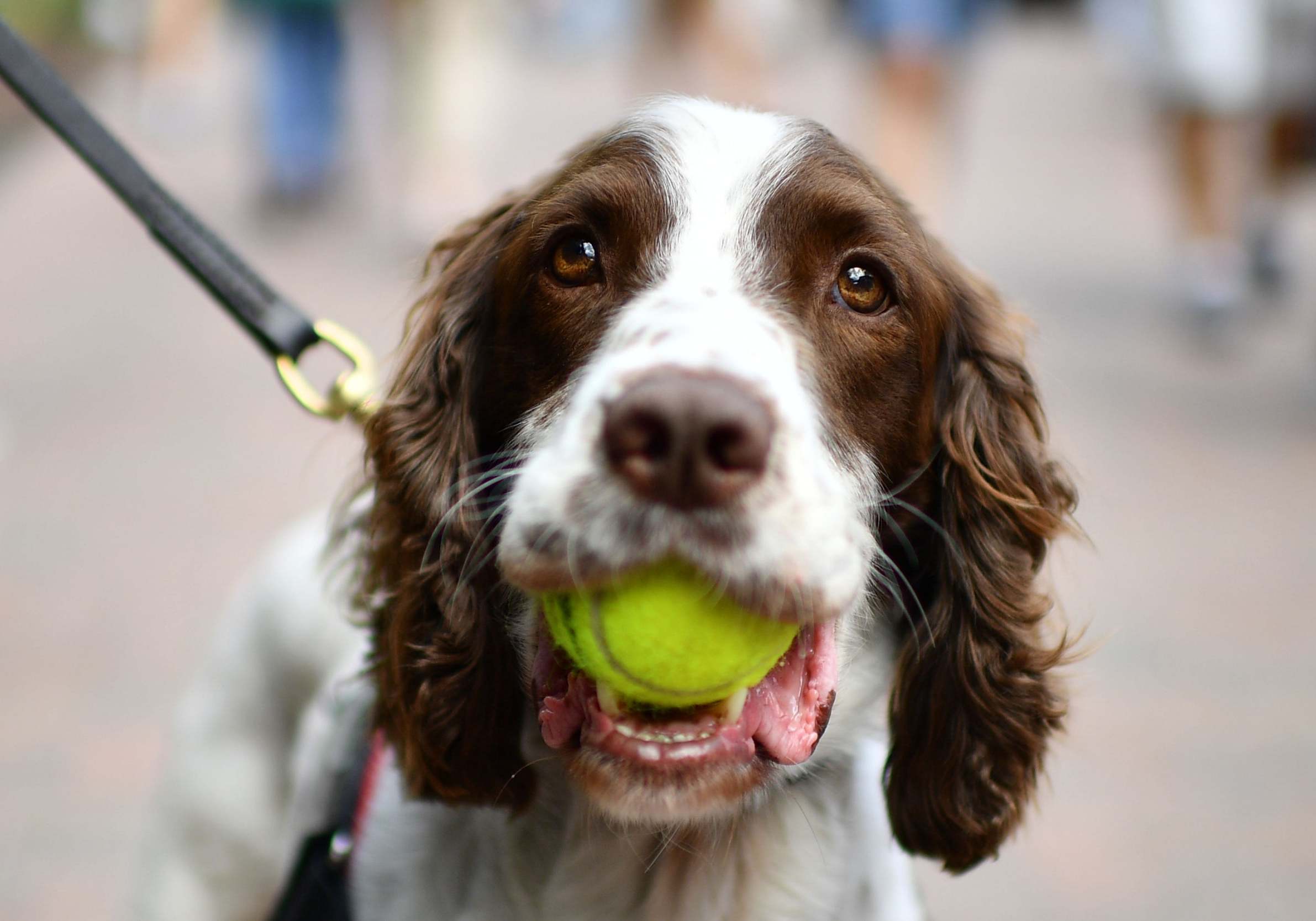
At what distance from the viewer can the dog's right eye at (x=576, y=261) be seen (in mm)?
2252

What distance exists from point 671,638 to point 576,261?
2.19 feet

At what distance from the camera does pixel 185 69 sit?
12.2m

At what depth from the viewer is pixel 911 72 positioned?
664 cm

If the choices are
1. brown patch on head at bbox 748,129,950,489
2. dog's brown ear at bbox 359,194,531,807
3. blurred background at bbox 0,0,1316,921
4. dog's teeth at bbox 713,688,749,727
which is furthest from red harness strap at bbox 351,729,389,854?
brown patch on head at bbox 748,129,950,489

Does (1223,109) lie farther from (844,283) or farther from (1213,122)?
(844,283)

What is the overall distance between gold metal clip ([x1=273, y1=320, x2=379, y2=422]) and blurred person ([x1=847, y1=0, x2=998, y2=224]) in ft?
13.7

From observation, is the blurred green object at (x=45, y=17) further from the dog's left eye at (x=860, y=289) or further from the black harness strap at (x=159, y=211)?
the dog's left eye at (x=860, y=289)

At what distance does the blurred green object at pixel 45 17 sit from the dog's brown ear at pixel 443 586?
8.88m

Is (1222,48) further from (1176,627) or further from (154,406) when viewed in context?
(154,406)

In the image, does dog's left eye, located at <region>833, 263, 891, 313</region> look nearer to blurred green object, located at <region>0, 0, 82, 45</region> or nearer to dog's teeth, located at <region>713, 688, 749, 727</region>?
dog's teeth, located at <region>713, 688, 749, 727</region>

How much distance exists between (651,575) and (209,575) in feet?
11.9

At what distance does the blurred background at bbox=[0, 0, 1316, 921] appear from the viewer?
4.05 metres

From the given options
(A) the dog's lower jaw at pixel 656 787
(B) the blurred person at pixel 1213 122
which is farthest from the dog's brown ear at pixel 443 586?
(B) the blurred person at pixel 1213 122

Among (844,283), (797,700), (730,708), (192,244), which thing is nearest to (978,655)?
(797,700)
